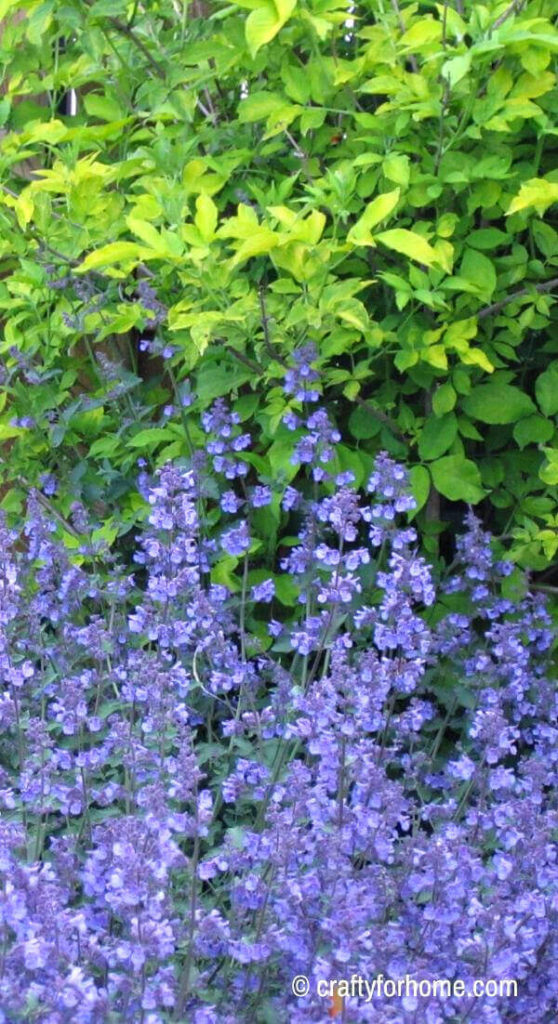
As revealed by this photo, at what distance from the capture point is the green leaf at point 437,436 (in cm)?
307

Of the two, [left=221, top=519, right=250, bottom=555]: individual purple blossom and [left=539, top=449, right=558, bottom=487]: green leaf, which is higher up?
[left=539, top=449, right=558, bottom=487]: green leaf

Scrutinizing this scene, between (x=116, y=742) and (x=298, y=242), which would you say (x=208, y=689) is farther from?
(x=298, y=242)

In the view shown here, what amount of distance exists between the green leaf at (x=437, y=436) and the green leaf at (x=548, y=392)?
0.19 metres

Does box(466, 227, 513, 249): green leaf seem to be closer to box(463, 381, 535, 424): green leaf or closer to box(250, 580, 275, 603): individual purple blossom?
box(463, 381, 535, 424): green leaf

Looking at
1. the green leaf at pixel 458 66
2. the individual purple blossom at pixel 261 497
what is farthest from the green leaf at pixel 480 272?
the individual purple blossom at pixel 261 497

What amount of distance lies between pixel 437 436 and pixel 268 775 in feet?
2.99

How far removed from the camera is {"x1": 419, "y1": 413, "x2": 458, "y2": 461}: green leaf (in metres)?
3.07

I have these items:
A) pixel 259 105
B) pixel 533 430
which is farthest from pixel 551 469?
pixel 259 105

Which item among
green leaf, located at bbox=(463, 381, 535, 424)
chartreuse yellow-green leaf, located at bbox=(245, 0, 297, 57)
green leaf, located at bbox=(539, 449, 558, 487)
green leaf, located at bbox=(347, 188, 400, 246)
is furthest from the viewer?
green leaf, located at bbox=(463, 381, 535, 424)

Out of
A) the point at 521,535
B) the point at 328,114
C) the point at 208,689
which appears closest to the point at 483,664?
the point at 521,535

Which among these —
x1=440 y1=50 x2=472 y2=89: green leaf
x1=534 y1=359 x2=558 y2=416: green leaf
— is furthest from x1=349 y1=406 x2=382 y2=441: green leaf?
x1=440 y1=50 x2=472 y2=89: green leaf

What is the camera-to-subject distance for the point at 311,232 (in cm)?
256

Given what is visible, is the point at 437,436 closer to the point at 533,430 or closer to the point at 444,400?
the point at 444,400

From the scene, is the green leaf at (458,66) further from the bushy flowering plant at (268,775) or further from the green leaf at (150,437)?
the green leaf at (150,437)
